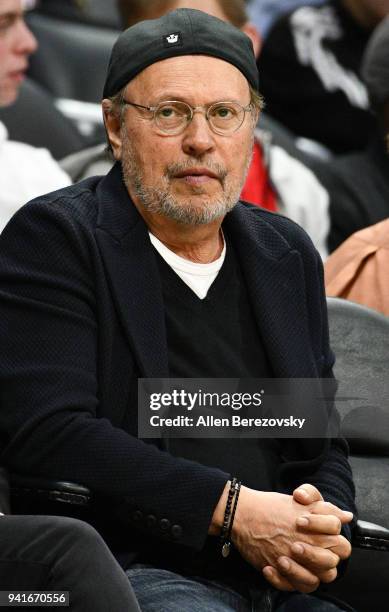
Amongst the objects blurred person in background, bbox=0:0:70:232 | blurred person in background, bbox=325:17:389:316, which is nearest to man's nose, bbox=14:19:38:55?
blurred person in background, bbox=0:0:70:232

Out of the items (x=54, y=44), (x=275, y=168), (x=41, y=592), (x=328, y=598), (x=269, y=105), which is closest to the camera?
(x=41, y=592)

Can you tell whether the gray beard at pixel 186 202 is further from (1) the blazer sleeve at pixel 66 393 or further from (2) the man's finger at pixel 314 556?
(2) the man's finger at pixel 314 556

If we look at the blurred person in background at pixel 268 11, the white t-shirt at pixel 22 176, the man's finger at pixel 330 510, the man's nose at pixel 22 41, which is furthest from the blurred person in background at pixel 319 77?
the man's finger at pixel 330 510

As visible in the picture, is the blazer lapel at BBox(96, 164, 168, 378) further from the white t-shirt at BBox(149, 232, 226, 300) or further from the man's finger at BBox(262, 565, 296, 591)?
the man's finger at BBox(262, 565, 296, 591)

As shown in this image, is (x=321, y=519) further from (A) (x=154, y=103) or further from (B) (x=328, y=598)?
(A) (x=154, y=103)

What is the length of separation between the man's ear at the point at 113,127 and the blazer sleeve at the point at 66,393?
0.24 metres

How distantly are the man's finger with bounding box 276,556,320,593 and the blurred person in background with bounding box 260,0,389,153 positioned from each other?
3168 mm

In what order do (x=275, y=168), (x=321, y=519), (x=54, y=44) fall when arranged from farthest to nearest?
(x=54, y=44), (x=275, y=168), (x=321, y=519)

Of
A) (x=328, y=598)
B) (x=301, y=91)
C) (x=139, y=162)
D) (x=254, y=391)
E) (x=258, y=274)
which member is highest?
(x=301, y=91)

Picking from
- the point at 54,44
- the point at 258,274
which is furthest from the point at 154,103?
the point at 54,44

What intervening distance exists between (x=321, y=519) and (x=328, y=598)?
0.25 m

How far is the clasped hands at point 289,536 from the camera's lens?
2.36 metres

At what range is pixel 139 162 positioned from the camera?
8.66 ft

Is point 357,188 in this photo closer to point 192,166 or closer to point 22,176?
point 22,176
